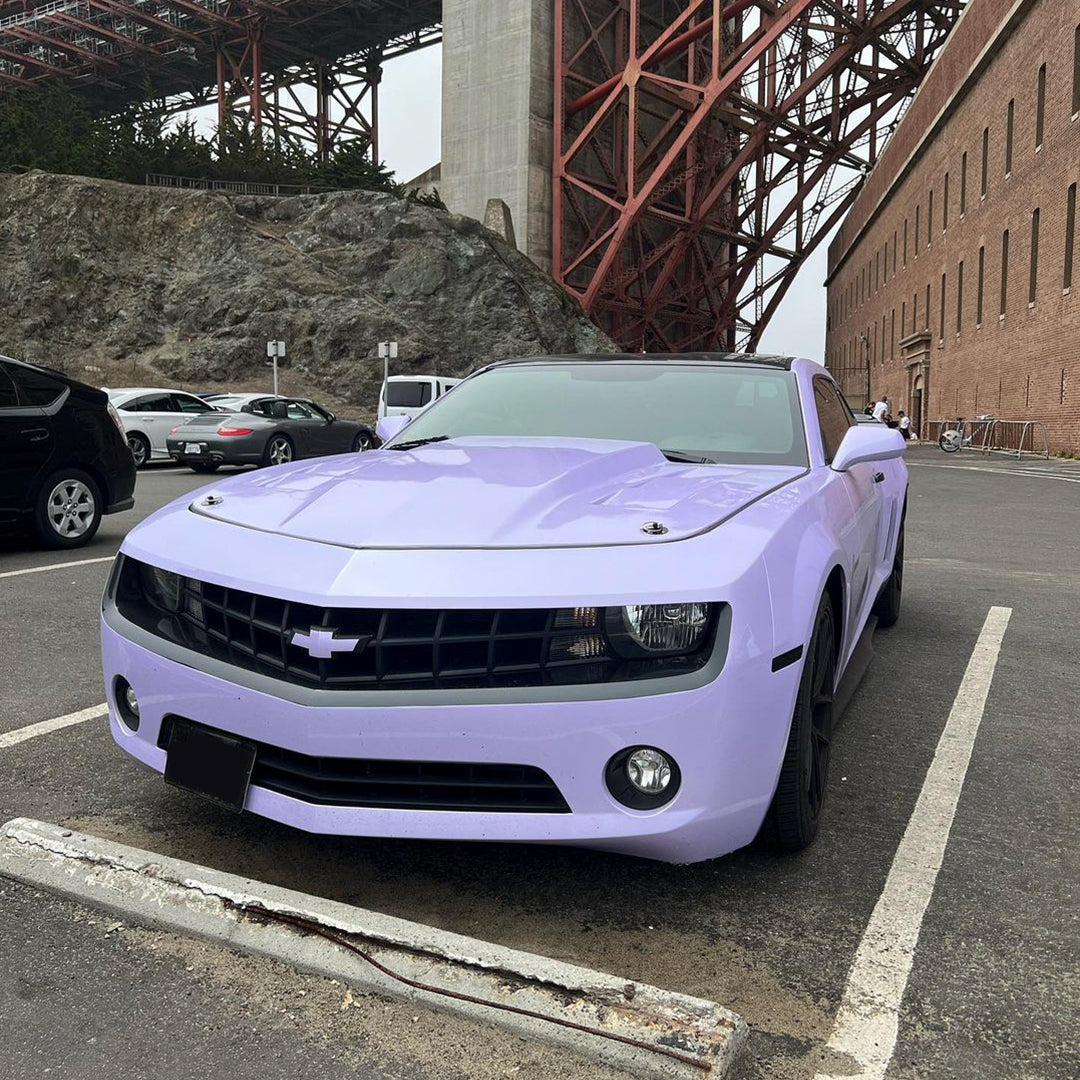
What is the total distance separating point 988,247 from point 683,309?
20.1 metres

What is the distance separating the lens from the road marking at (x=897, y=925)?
81.0 inches

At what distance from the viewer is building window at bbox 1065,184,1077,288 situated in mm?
28391

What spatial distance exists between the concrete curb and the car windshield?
6.68ft

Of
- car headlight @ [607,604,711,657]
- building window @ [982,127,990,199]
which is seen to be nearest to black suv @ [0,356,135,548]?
car headlight @ [607,604,711,657]

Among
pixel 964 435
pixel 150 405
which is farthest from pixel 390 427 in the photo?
pixel 964 435

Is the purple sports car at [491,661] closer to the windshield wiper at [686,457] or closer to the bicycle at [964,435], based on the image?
the windshield wiper at [686,457]

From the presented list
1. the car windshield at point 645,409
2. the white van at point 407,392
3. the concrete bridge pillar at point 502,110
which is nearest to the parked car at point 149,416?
the white van at point 407,392

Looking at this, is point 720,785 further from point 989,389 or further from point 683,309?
point 683,309

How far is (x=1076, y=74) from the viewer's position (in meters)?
28.1

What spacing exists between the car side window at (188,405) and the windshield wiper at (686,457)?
17971 mm

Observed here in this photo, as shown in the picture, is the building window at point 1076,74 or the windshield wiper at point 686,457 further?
the building window at point 1076,74

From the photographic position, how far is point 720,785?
238 centimetres

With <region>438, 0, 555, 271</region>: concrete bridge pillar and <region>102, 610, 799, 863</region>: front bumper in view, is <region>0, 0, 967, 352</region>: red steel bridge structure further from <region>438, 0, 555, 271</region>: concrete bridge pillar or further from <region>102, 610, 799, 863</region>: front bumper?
<region>102, 610, 799, 863</region>: front bumper

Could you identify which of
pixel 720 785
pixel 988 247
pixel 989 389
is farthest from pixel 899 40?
pixel 720 785
